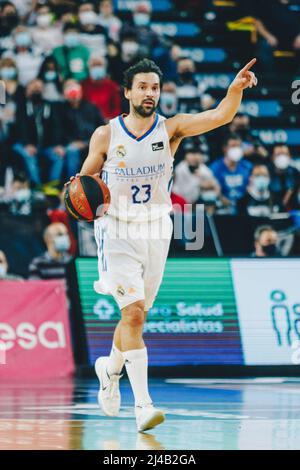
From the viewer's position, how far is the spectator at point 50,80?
62.2 feet

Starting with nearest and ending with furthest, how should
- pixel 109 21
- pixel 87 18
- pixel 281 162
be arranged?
pixel 281 162
pixel 87 18
pixel 109 21

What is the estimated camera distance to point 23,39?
1947cm

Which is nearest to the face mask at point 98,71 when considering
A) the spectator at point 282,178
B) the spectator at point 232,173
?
the spectator at point 232,173

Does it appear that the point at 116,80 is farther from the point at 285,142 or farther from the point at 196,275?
the point at 196,275

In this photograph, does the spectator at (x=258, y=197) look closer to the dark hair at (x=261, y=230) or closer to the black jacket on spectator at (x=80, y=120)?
the dark hair at (x=261, y=230)

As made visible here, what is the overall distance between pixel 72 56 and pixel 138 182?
10577mm

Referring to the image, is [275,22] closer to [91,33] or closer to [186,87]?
[186,87]

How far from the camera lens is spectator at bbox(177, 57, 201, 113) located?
803 inches

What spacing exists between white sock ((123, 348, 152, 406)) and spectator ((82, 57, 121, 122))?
35.0 feet

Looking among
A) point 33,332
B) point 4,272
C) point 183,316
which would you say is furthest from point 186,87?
point 33,332

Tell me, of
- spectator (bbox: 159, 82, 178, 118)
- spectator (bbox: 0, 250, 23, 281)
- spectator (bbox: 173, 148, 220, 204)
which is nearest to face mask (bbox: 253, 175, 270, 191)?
spectator (bbox: 173, 148, 220, 204)

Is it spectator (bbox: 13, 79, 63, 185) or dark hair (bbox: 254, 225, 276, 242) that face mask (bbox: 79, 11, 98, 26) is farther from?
dark hair (bbox: 254, 225, 276, 242)

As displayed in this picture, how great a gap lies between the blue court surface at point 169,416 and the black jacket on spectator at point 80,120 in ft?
19.4
